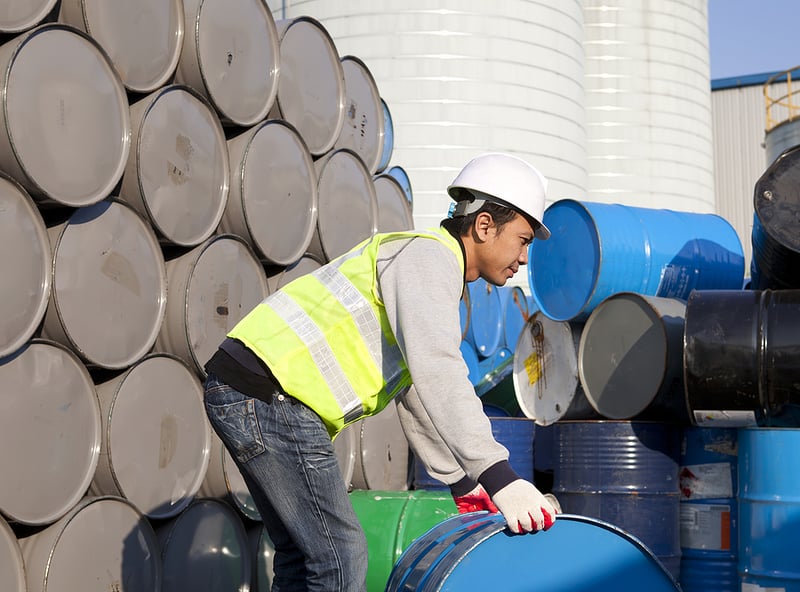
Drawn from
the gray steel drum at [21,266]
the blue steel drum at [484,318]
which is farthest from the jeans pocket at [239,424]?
the blue steel drum at [484,318]

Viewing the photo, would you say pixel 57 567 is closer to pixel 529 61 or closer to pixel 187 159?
pixel 187 159

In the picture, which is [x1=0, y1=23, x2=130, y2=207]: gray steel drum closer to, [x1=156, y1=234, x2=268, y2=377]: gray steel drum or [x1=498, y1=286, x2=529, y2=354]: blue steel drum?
[x1=156, y1=234, x2=268, y2=377]: gray steel drum

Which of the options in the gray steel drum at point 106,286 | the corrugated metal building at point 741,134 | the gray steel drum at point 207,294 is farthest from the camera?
the corrugated metal building at point 741,134

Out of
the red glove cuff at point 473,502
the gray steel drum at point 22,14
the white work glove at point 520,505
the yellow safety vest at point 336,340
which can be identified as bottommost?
the red glove cuff at point 473,502

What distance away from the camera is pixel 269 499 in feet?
7.38

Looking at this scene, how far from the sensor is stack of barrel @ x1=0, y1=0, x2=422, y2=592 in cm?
307

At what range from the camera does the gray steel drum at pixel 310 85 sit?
4637 millimetres

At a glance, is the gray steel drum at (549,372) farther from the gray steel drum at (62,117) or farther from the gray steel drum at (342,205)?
the gray steel drum at (62,117)

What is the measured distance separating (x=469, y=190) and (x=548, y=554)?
83 cm

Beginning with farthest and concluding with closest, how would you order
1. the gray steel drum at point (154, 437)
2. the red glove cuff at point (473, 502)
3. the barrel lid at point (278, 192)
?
the barrel lid at point (278, 192), the gray steel drum at point (154, 437), the red glove cuff at point (473, 502)

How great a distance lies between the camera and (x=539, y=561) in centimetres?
230

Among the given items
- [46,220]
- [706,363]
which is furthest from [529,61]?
[46,220]

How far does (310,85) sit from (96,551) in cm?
239

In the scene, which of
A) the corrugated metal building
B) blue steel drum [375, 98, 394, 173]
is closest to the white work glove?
blue steel drum [375, 98, 394, 173]
